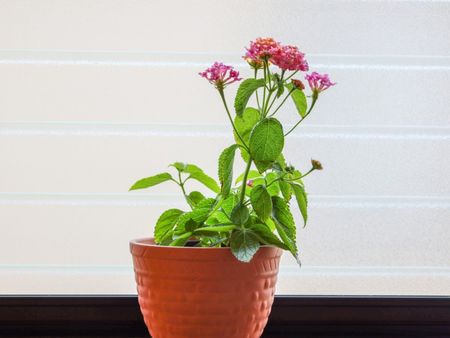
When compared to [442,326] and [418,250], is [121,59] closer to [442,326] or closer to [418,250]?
[418,250]

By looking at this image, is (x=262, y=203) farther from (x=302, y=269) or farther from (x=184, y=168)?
(x=302, y=269)

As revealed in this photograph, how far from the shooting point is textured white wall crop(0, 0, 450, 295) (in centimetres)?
146

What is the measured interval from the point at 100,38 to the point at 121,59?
0.06 m

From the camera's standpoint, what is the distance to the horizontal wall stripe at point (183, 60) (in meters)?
1.47

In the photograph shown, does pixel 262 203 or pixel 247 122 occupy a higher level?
pixel 247 122

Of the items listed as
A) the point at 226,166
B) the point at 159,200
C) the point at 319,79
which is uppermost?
the point at 319,79

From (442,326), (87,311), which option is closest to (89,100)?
(87,311)

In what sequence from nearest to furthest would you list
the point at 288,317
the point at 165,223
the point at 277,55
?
1. the point at 277,55
2. the point at 165,223
3. the point at 288,317

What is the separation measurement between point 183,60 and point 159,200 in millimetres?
317

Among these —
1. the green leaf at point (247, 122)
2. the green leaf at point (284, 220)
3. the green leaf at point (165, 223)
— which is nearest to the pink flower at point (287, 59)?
the green leaf at point (247, 122)

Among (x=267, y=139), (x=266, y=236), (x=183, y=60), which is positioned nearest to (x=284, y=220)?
(x=266, y=236)

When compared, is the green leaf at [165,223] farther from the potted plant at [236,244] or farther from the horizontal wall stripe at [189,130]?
the horizontal wall stripe at [189,130]

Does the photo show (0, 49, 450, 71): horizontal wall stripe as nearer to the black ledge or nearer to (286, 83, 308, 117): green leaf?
(286, 83, 308, 117): green leaf

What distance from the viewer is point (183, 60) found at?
148 cm
